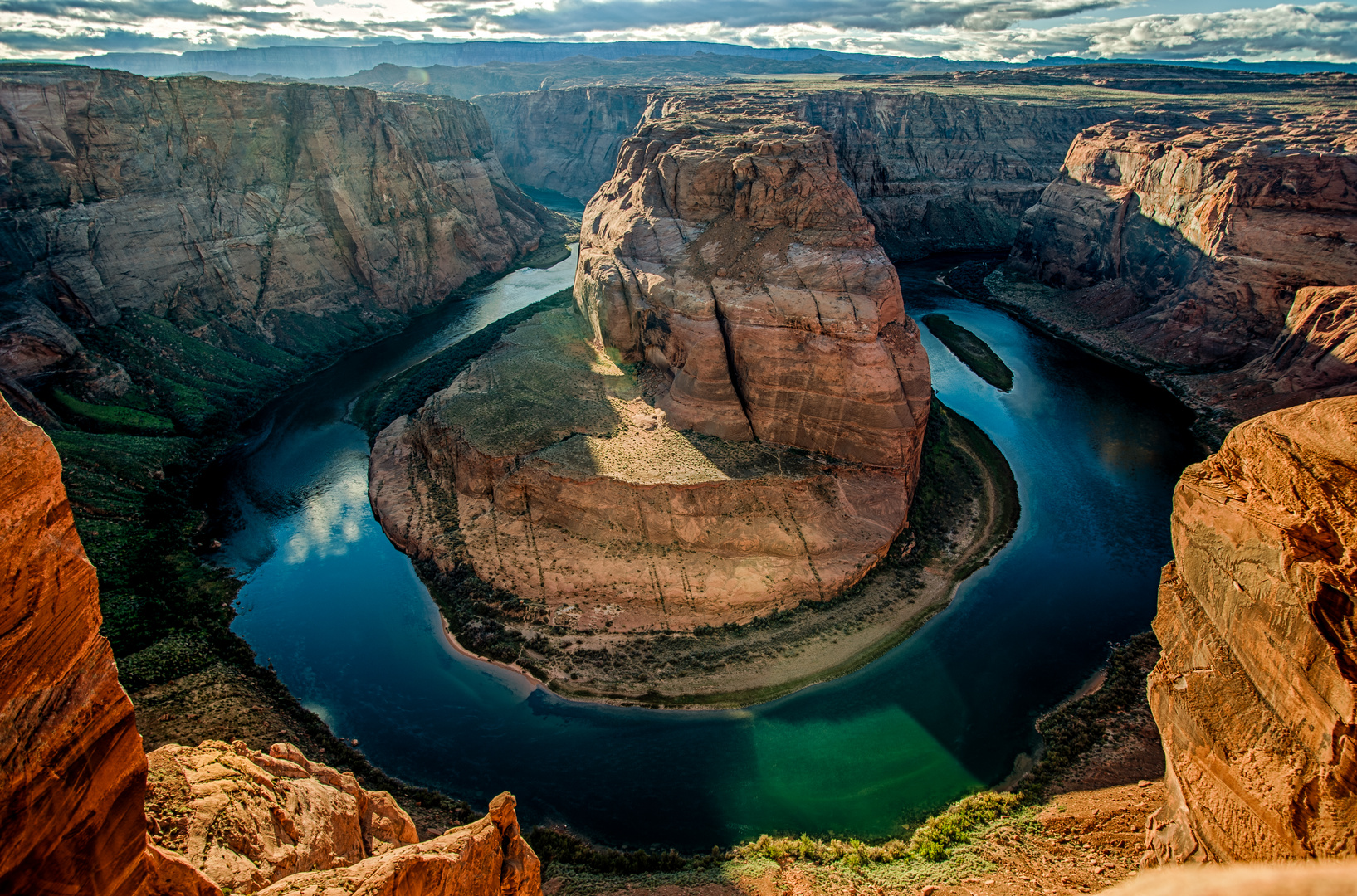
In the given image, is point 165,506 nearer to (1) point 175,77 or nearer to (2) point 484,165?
(1) point 175,77

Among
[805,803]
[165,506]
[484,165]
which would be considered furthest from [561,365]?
[484,165]

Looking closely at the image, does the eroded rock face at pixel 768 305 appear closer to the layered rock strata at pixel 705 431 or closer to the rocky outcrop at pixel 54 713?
the layered rock strata at pixel 705 431

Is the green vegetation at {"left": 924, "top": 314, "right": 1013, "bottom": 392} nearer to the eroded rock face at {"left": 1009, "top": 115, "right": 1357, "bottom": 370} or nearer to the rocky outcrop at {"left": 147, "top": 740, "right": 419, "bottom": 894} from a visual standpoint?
the eroded rock face at {"left": 1009, "top": 115, "right": 1357, "bottom": 370}

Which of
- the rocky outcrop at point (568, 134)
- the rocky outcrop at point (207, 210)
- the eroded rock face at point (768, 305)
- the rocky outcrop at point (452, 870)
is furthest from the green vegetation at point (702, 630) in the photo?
the rocky outcrop at point (568, 134)

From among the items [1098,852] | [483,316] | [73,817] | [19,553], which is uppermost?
[19,553]

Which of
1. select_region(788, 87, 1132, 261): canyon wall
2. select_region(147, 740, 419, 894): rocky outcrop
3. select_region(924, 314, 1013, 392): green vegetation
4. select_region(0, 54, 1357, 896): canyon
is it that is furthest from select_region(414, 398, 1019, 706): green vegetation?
select_region(788, 87, 1132, 261): canyon wall
